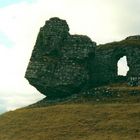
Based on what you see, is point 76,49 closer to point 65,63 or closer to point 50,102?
point 65,63

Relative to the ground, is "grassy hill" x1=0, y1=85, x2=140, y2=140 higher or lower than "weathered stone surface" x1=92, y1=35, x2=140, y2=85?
lower

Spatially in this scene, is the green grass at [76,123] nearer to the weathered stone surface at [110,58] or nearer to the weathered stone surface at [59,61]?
the weathered stone surface at [59,61]

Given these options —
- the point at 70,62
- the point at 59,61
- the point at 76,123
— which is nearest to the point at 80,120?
the point at 76,123

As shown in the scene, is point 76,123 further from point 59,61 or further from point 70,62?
point 59,61

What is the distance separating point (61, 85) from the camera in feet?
256

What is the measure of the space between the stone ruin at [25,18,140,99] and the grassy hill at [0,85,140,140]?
5.64m

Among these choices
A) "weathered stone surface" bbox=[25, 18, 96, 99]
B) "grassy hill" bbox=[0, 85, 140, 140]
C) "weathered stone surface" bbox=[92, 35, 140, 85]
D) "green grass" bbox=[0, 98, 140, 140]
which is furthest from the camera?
"weathered stone surface" bbox=[92, 35, 140, 85]

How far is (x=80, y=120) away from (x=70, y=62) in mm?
17466

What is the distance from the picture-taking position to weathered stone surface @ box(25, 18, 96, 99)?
78500 mm

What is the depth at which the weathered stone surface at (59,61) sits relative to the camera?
3091 inches

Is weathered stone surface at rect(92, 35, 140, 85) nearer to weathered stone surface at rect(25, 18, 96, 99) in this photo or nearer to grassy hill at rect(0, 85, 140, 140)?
weathered stone surface at rect(25, 18, 96, 99)

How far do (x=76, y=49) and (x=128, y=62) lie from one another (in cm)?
755

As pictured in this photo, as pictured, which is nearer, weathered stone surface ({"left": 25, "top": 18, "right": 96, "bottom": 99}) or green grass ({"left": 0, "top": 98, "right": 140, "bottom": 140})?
green grass ({"left": 0, "top": 98, "right": 140, "bottom": 140})

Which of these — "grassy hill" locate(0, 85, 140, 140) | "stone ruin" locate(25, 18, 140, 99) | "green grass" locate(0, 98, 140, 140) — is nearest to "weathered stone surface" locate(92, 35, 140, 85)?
"stone ruin" locate(25, 18, 140, 99)
